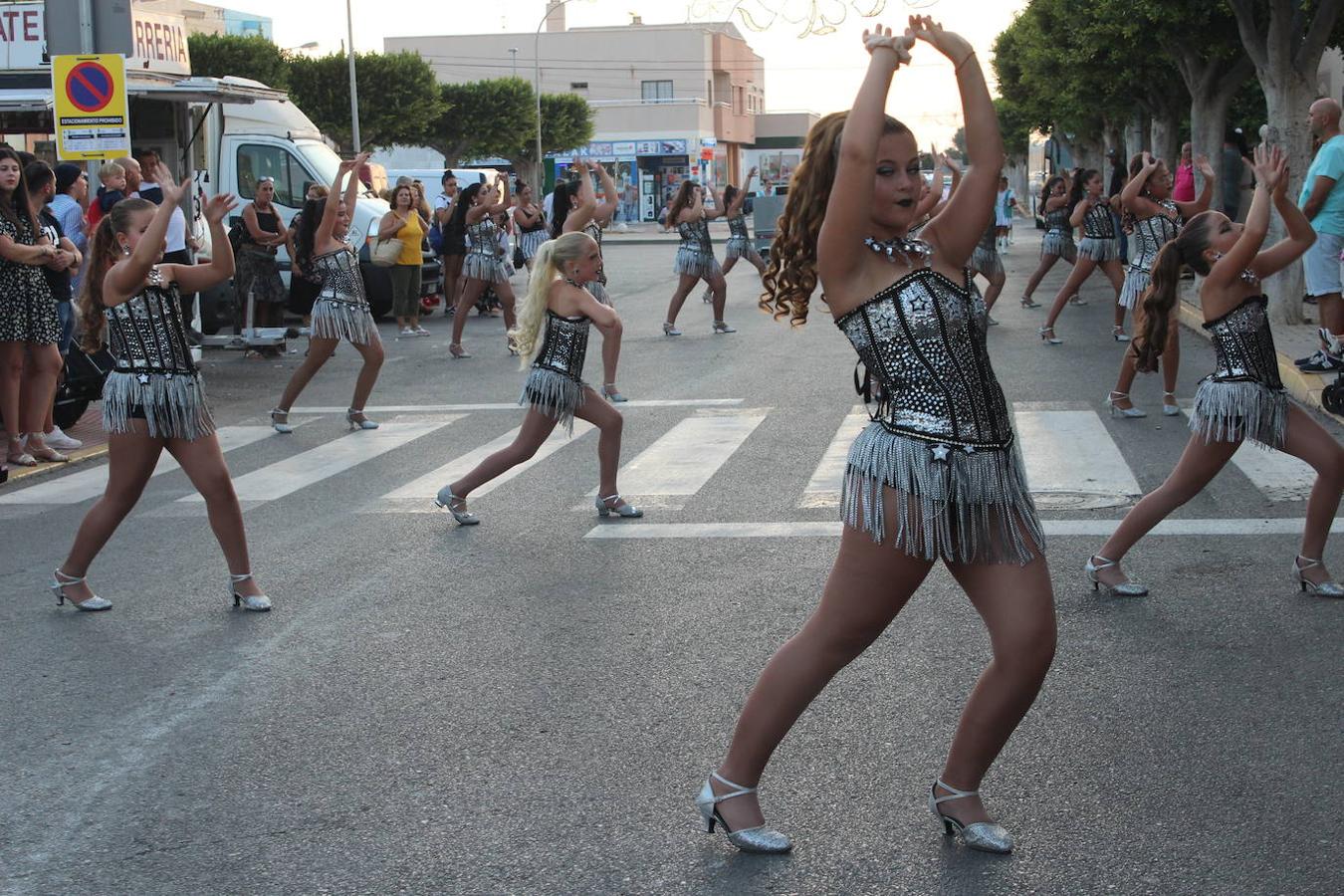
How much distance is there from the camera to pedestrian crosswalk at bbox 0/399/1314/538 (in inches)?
352

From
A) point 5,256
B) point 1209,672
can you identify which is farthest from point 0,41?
point 1209,672

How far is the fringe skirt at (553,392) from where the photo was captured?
827cm

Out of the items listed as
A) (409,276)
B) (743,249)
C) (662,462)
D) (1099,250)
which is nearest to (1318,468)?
(662,462)

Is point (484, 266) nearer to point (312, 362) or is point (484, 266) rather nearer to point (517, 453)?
point (312, 362)

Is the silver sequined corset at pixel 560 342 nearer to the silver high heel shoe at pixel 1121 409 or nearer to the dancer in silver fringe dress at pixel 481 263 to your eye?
the silver high heel shoe at pixel 1121 409

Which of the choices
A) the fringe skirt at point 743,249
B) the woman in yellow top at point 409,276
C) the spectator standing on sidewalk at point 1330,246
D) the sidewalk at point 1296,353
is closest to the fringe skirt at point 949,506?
the sidewalk at point 1296,353

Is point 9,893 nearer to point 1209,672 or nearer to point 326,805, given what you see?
point 326,805

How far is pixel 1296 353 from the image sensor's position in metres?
13.6

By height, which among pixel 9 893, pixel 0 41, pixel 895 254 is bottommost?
pixel 9 893

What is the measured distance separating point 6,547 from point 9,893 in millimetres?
4739

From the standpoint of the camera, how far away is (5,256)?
1012cm

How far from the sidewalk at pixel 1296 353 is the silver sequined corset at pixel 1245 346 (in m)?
2.69

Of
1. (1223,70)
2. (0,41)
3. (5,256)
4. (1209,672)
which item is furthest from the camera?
(1223,70)

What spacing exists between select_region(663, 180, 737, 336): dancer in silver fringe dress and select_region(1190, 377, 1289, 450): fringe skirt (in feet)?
38.2
